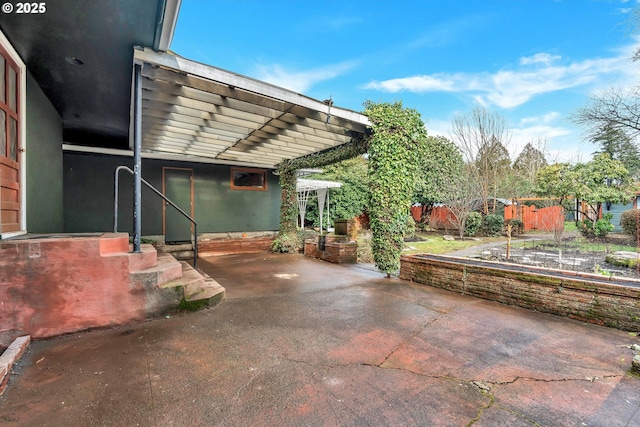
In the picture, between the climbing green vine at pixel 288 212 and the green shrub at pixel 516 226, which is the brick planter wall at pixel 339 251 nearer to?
the climbing green vine at pixel 288 212

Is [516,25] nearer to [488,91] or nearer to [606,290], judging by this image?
[488,91]

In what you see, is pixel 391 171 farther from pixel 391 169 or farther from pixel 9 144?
pixel 9 144

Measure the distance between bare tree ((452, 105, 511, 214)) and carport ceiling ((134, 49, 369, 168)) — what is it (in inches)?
365

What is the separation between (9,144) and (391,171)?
4834 mm

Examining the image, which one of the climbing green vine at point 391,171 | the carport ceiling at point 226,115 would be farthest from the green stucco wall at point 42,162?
the climbing green vine at point 391,171

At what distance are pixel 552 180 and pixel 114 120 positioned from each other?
13.0m

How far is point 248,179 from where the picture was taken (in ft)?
28.0

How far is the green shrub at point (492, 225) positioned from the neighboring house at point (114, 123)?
31.3ft

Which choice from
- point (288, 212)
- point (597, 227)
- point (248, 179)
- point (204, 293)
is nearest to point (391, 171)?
point (204, 293)

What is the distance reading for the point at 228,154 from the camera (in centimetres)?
712

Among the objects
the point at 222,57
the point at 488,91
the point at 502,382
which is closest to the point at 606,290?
the point at 502,382

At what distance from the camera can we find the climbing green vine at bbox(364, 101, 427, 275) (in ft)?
15.9

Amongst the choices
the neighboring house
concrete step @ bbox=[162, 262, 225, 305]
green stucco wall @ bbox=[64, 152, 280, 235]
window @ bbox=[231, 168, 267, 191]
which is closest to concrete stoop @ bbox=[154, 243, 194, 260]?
the neighboring house

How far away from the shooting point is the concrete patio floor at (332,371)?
1.55 metres
